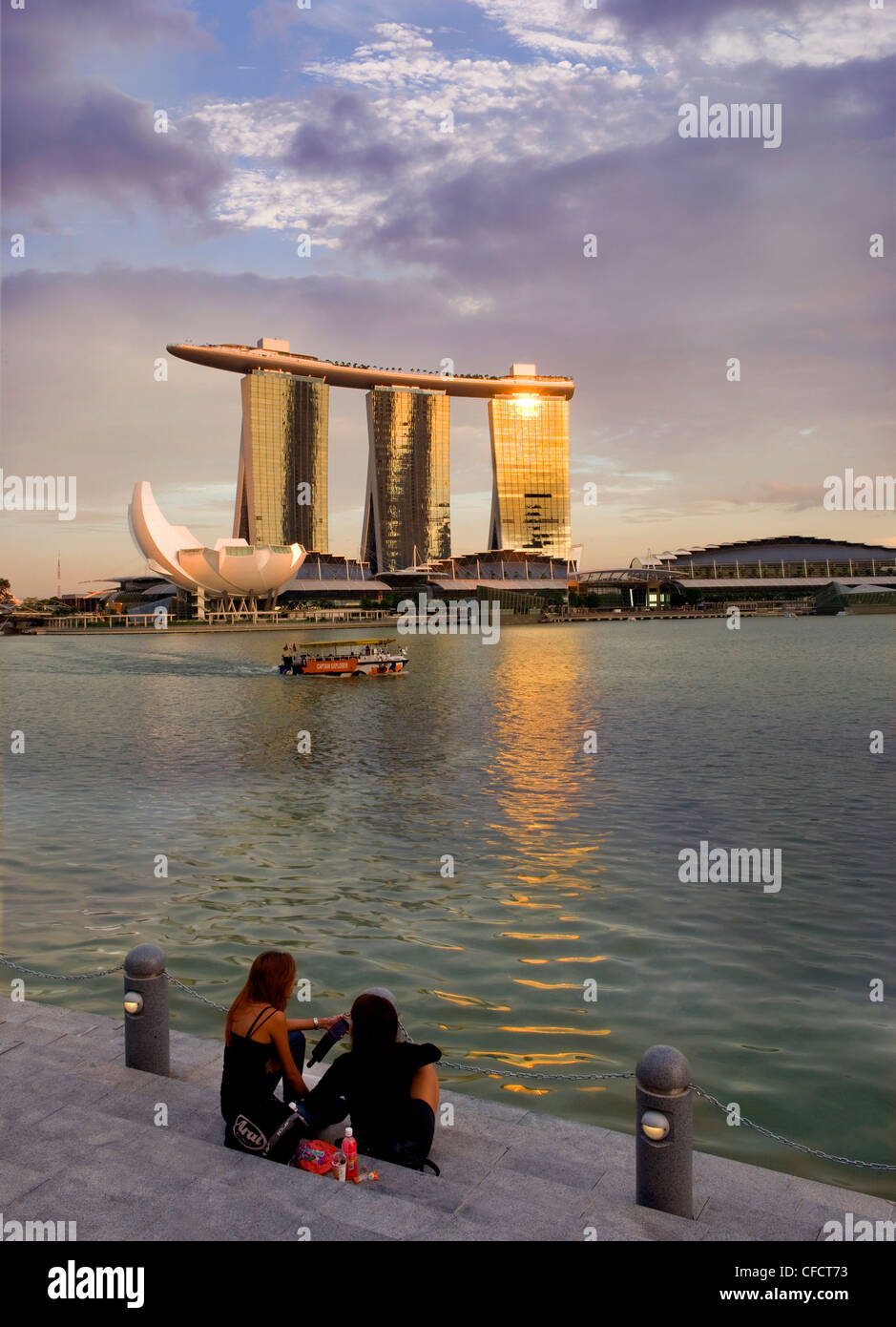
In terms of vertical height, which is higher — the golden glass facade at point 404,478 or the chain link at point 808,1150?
the golden glass facade at point 404,478

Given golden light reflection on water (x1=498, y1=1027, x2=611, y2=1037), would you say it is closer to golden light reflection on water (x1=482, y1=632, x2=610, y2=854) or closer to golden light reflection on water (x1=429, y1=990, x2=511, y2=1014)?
Answer: golden light reflection on water (x1=429, y1=990, x2=511, y2=1014)

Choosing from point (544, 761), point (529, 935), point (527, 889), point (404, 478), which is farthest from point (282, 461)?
point (529, 935)

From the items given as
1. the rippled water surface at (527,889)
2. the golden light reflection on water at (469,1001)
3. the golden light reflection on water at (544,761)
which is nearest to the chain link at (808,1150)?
the rippled water surface at (527,889)

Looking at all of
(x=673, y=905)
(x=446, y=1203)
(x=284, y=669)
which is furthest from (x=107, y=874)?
(x=284, y=669)

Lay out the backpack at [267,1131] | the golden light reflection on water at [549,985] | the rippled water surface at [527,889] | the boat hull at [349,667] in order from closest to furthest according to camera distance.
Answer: the backpack at [267,1131], the rippled water surface at [527,889], the golden light reflection on water at [549,985], the boat hull at [349,667]

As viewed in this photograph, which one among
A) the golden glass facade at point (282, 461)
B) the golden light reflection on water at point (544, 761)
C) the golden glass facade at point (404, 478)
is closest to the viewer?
the golden light reflection on water at point (544, 761)

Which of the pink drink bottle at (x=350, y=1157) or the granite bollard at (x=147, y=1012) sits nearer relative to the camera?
the pink drink bottle at (x=350, y=1157)

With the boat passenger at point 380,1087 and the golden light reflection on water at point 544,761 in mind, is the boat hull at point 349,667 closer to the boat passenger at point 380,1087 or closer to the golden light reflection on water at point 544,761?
the golden light reflection on water at point 544,761

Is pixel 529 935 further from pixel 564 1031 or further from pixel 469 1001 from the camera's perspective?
pixel 564 1031

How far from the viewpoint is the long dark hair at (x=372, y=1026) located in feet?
17.2

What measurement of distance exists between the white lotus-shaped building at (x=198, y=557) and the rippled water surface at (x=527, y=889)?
362 feet

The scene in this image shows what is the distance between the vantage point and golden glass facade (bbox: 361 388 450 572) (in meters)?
194
